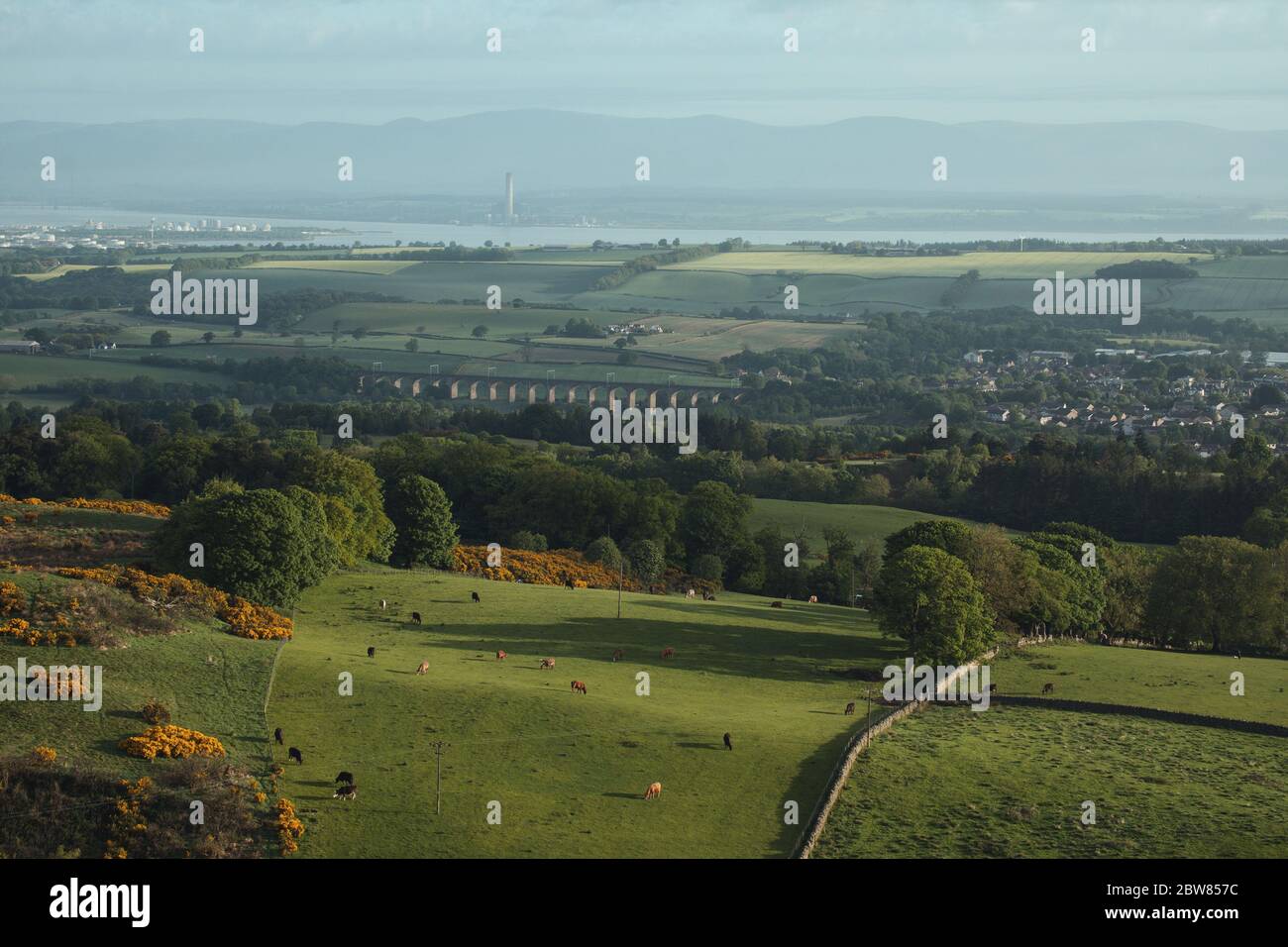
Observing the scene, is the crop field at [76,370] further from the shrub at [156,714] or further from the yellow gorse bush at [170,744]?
the yellow gorse bush at [170,744]

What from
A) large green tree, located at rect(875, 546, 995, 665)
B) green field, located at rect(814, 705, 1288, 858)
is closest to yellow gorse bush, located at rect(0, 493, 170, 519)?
large green tree, located at rect(875, 546, 995, 665)

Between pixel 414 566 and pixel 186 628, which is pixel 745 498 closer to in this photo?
pixel 414 566

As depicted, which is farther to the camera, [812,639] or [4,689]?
[812,639]

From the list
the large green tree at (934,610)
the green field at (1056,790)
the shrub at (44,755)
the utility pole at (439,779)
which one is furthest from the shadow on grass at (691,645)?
the shrub at (44,755)

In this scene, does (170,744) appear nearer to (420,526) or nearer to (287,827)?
(287,827)

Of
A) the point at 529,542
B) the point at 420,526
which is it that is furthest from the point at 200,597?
Answer: the point at 529,542
